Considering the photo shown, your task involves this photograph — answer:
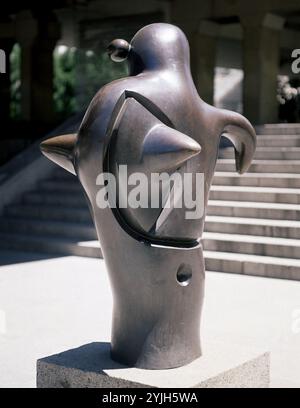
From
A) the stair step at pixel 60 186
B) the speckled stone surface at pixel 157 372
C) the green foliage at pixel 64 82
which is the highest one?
the speckled stone surface at pixel 157 372

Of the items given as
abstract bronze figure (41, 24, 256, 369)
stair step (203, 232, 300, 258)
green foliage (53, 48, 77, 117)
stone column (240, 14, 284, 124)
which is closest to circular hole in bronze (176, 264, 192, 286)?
abstract bronze figure (41, 24, 256, 369)

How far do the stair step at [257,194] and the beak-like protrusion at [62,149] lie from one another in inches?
261

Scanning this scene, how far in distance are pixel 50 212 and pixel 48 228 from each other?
2.25 feet

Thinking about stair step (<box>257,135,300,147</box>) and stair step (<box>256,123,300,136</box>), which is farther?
stair step (<box>256,123,300,136</box>)

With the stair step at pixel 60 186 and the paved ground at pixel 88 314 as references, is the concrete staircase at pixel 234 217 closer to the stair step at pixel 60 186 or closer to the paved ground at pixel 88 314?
the stair step at pixel 60 186

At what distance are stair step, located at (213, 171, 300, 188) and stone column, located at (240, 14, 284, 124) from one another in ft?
15.2

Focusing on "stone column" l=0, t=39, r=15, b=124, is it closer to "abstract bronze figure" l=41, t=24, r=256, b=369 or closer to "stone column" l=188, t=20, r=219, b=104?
"stone column" l=188, t=20, r=219, b=104

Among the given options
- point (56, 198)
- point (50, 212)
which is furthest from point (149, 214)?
point (56, 198)

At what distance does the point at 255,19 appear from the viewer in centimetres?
1559

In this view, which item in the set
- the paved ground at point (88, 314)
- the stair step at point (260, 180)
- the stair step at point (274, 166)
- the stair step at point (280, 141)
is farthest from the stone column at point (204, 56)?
the paved ground at point (88, 314)

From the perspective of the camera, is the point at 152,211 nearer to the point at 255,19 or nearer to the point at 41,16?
the point at 255,19

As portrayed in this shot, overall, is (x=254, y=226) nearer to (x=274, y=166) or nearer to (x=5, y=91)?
(x=274, y=166)

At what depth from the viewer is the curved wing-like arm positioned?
14.6 ft

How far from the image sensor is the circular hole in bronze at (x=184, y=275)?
13.6ft
